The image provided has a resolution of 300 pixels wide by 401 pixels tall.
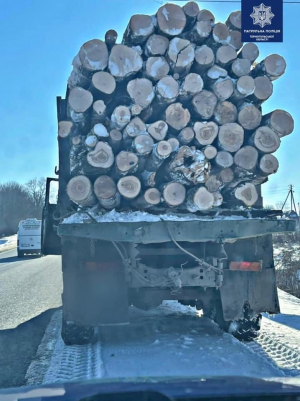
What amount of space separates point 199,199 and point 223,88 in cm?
139

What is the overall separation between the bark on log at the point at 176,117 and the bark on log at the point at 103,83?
68 centimetres

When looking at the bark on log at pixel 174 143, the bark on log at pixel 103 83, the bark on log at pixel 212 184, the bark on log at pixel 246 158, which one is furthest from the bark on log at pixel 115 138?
the bark on log at pixel 246 158

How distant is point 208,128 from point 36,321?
180 inches

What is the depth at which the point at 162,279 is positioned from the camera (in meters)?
5.50

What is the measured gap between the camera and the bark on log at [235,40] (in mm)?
5727

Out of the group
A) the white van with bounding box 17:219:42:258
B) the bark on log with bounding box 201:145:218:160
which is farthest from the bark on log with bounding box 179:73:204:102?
the white van with bounding box 17:219:42:258

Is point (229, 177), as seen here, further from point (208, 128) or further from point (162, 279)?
point (162, 279)

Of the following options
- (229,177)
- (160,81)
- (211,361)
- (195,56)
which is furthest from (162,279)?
(195,56)

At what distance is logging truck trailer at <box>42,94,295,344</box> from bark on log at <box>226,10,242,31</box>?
2185 mm

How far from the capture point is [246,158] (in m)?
5.53

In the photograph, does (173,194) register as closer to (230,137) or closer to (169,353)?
(230,137)

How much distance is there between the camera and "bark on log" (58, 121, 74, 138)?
5473 mm

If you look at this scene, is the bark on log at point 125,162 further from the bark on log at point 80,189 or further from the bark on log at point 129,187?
the bark on log at point 80,189

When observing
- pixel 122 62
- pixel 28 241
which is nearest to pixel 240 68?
pixel 122 62
